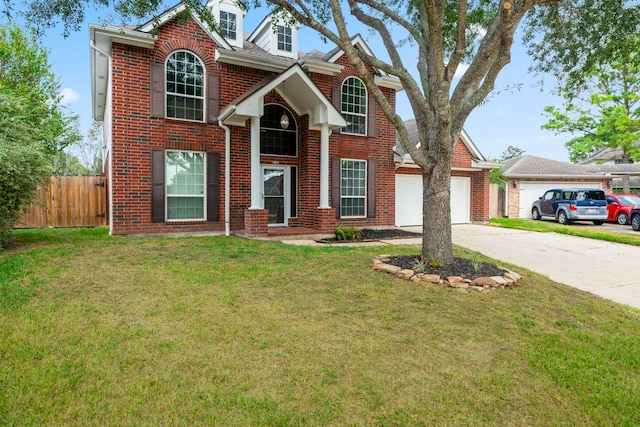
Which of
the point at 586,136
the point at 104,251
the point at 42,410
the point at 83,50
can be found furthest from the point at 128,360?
the point at 586,136

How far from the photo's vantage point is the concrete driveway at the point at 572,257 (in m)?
6.34

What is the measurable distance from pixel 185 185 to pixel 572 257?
9.91 meters

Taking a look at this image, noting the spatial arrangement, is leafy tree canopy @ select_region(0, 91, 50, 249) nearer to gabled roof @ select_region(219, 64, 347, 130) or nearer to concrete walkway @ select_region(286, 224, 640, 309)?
gabled roof @ select_region(219, 64, 347, 130)

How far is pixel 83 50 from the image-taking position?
1123cm

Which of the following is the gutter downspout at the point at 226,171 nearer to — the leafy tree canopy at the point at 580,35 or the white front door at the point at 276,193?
the white front door at the point at 276,193

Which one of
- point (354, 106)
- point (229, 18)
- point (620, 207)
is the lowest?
point (620, 207)

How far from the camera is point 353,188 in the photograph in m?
12.8

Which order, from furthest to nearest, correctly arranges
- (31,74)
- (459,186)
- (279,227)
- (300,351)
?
1. (31,74)
2. (459,186)
3. (279,227)
4. (300,351)

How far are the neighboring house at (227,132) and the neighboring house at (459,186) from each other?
204 centimetres

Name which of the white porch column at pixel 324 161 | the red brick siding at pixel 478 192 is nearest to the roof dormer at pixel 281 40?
the white porch column at pixel 324 161

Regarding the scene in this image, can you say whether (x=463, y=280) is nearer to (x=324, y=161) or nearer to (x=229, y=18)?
(x=324, y=161)

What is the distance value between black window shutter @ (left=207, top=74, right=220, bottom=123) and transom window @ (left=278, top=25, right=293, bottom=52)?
3.28 m

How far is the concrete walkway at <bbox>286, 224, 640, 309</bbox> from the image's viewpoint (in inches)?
251

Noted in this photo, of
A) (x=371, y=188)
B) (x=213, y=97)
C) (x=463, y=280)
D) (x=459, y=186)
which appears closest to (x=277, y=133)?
(x=213, y=97)
